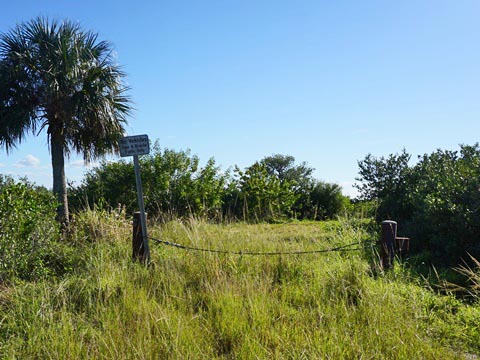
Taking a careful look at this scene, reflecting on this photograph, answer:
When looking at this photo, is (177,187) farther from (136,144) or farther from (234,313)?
(234,313)

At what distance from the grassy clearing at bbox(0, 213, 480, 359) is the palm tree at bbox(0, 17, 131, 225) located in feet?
18.9

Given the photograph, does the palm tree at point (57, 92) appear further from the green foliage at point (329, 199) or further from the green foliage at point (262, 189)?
the green foliage at point (329, 199)

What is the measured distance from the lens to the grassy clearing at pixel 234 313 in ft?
9.80

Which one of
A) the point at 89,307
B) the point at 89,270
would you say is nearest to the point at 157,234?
the point at 89,270

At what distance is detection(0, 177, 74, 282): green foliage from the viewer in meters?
4.49

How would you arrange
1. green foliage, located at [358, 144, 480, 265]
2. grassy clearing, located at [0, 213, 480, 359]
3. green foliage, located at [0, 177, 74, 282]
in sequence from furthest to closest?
1. green foliage, located at [358, 144, 480, 265]
2. green foliage, located at [0, 177, 74, 282]
3. grassy clearing, located at [0, 213, 480, 359]

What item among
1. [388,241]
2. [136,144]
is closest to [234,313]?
[388,241]

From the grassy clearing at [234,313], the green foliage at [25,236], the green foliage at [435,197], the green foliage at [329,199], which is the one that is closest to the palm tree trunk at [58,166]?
the green foliage at [25,236]

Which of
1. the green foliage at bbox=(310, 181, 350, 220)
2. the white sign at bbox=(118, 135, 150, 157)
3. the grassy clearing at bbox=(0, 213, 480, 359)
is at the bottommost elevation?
the grassy clearing at bbox=(0, 213, 480, 359)

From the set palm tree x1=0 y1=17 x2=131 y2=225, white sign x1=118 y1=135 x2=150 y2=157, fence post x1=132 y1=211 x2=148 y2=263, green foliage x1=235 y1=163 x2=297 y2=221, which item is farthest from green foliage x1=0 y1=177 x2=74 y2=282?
green foliage x1=235 y1=163 x2=297 y2=221

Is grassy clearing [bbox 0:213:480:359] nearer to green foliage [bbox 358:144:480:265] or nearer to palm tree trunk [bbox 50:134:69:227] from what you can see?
green foliage [bbox 358:144:480:265]

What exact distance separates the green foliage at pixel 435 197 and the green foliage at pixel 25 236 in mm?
5823

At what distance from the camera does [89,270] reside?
15.9ft

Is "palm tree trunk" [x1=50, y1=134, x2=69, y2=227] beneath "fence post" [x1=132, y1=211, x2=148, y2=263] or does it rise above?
above
